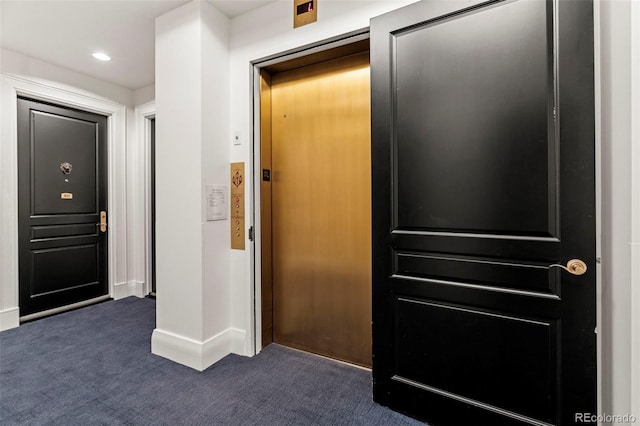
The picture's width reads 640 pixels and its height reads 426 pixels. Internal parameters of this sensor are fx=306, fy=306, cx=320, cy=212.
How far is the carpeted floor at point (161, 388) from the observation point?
1670 millimetres

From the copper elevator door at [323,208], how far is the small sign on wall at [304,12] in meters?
0.31

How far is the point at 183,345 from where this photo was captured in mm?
2242

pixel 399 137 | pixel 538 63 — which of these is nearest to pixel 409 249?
pixel 399 137

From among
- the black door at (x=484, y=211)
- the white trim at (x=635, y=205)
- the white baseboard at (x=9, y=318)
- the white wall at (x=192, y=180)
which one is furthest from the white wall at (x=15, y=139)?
the white trim at (x=635, y=205)

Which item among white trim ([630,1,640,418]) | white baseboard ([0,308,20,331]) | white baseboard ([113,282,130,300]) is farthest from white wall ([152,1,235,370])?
white trim ([630,1,640,418])

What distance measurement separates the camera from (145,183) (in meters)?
3.87

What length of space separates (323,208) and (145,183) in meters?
2.74

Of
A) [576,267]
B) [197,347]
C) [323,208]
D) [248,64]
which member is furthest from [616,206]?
[197,347]

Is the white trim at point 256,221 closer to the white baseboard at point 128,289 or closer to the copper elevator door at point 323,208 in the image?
the copper elevator door at point 323,208

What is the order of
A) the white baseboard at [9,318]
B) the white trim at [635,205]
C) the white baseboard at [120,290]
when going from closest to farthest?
1. the white trim at [635,205]
2. the white baseboard at [9,318]
3. the white baseboard at [120,290]

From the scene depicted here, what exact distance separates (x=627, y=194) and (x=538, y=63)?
2.10ft

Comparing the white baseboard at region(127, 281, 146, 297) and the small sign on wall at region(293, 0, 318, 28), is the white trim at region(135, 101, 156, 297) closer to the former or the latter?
the white baseboard at region(127, 281, 146, 297)

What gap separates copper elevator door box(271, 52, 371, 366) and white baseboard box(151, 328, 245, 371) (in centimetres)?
35

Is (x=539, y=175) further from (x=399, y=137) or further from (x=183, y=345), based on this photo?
(x=183, y=345)
